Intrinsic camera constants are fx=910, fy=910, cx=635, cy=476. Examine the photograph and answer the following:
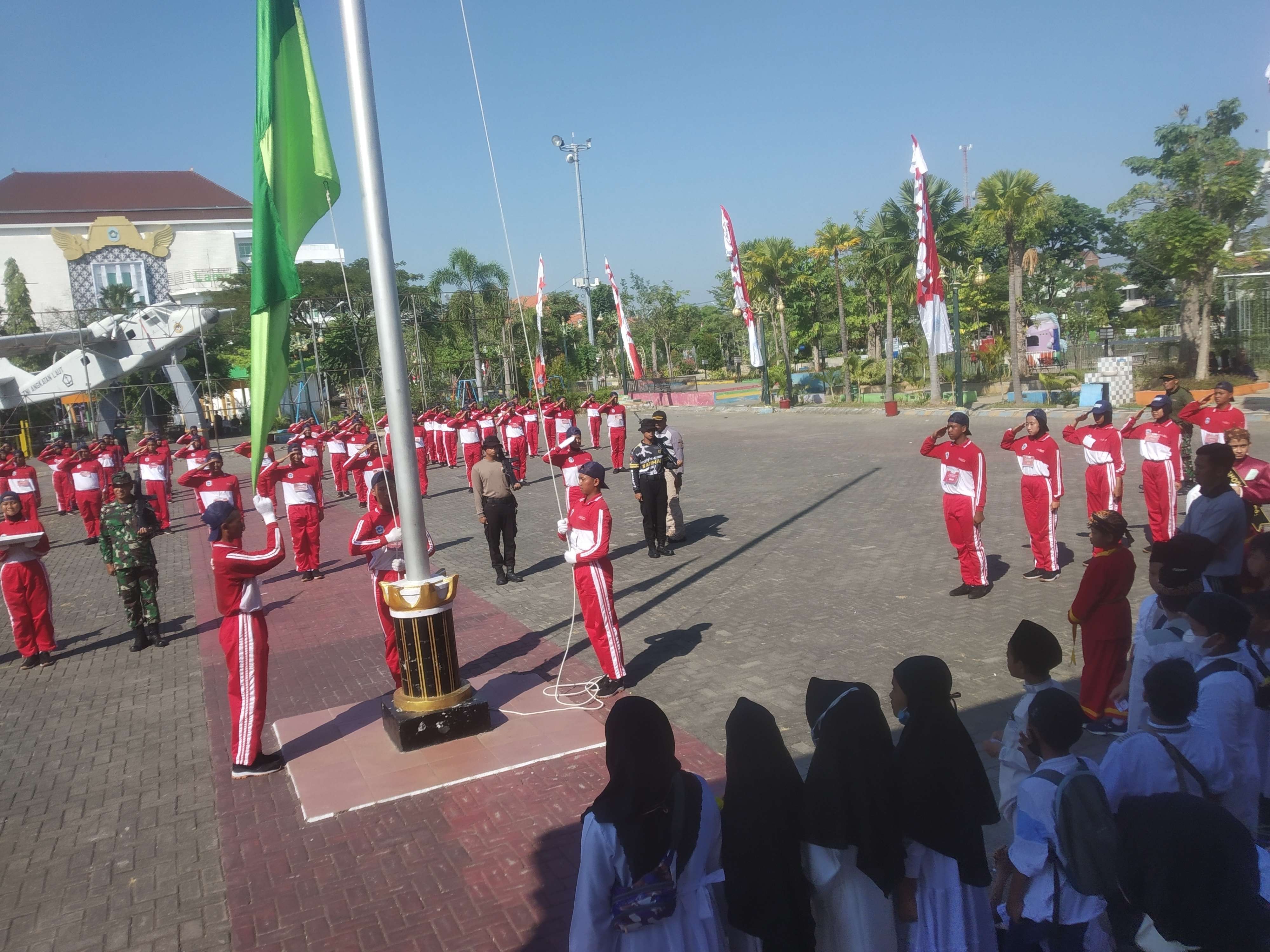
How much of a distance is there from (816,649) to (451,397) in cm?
3967

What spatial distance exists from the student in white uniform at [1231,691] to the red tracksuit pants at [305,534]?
421 inches

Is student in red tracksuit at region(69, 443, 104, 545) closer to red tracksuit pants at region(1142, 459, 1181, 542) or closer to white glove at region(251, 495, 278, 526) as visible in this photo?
white glove at region(251, 495, 278, 526)

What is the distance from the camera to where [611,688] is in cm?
727

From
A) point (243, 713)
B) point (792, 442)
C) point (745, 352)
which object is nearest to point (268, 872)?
point (243, 713)

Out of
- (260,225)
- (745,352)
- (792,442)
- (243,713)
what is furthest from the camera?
(745,352)

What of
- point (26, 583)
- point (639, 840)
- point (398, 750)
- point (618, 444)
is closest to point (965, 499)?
point (398, 750)

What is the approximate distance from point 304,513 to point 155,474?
25.1ft

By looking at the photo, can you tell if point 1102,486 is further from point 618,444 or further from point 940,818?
point 618,444

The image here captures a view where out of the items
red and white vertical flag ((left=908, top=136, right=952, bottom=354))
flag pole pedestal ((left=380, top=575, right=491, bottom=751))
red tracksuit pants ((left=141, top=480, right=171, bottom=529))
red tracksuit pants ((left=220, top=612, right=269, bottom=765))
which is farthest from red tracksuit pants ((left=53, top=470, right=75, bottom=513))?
red and white vertical flag ((left=908, top=136, right=952, bottom=354))

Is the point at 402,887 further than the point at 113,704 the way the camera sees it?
No

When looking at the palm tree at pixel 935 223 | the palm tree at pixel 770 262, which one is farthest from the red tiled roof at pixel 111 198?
the palm tree at pixel 935 223

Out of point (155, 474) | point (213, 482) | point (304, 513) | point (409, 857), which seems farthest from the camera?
point (155, 474)

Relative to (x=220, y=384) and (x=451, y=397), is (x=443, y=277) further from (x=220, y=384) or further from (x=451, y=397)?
(x=220, y=384)

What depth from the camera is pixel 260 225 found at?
5.62 meters
